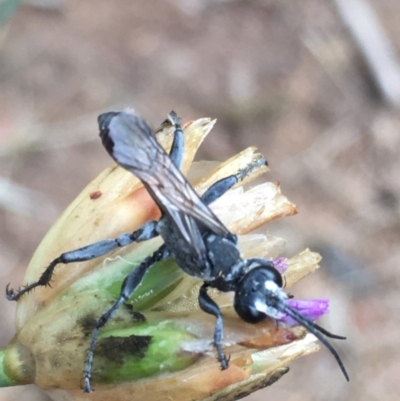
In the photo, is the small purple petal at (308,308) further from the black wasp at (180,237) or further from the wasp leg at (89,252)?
the wasp leg at (89,252)

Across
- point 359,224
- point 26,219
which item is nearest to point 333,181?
point 359,224

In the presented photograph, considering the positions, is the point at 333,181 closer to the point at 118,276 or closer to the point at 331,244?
the point at 331,244

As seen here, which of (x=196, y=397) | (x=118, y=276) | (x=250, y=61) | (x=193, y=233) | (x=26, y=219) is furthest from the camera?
(x=250, y=61)

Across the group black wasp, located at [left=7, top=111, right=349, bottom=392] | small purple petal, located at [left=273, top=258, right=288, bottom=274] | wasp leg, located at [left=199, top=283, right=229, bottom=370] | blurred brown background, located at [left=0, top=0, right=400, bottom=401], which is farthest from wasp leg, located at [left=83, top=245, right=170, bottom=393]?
blurred brown background, located at [left=0, top=0, right=400, bottom=401]

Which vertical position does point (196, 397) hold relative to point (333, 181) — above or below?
above

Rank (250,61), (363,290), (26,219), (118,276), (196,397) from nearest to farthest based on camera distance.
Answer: (196,397) < (118,276) < (26,219) < (363,290) < (250,61)

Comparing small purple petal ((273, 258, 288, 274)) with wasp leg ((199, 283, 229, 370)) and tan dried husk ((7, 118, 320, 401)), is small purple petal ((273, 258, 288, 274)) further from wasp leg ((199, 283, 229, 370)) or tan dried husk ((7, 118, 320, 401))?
wasp leg ((199, 283, 229, 370))

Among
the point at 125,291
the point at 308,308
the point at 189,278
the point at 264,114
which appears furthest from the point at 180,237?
the point at 264,114

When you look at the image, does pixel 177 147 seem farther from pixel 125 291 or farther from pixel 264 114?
pixel 264 114
